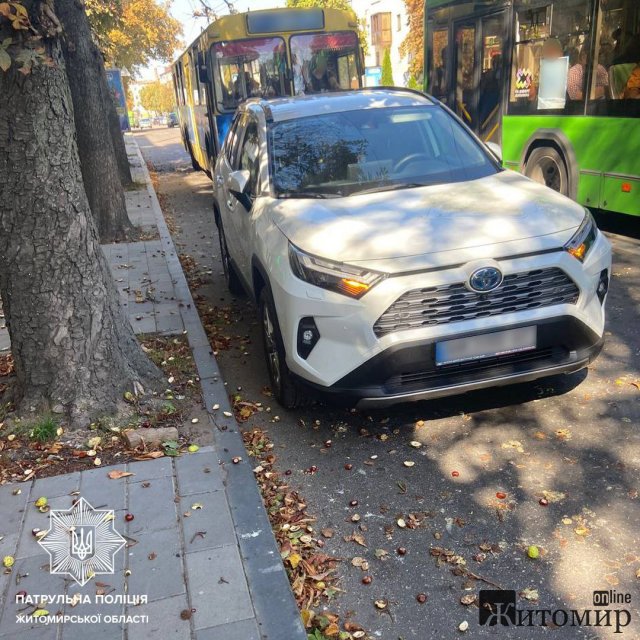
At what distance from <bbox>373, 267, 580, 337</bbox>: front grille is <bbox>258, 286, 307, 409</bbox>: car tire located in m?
0.78

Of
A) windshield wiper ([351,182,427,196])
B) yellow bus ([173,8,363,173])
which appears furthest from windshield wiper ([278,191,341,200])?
yellow bus ([173,8,363,173])

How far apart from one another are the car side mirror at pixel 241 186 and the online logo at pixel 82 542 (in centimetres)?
251

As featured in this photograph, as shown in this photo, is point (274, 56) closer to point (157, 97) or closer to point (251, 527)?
point (251, 527)

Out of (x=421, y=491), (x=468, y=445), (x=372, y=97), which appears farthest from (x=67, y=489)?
(x=372, y=97)

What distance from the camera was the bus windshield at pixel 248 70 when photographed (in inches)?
472

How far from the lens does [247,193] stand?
5.13 meters

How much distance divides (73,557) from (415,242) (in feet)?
7.63

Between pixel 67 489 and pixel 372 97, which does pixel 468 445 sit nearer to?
pixel 67 489

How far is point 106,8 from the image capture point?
61.2 ft

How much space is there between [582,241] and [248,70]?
9673 mm

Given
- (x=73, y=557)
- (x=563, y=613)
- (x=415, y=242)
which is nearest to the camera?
(x=563, y=613)

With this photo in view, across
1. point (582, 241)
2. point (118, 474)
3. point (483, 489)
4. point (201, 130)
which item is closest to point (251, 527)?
point (118, 474)

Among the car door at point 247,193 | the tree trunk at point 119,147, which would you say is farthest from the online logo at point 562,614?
the tree trunk at point 119,147

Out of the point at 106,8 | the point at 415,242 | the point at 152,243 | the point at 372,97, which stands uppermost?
the point at 106,8
